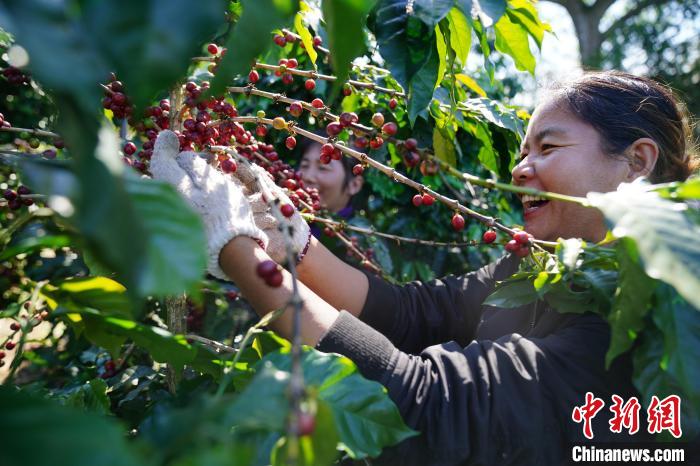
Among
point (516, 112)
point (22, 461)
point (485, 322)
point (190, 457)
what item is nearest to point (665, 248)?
point (190, 457)

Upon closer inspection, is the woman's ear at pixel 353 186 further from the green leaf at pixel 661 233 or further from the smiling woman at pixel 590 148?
the green leaf at pixel 661 233

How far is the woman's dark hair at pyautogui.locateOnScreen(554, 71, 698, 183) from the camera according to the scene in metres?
1.59

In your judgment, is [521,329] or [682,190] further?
[521,329]

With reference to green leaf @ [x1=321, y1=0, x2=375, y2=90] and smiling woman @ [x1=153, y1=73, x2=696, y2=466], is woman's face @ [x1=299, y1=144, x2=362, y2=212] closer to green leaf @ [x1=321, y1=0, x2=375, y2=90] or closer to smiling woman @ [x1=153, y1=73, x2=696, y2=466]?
smiling woman @ [x1=153, y1=73, x2=696, y2=466]

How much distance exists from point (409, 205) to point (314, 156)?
563 millimetres

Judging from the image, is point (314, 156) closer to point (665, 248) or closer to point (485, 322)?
point (485, 322)

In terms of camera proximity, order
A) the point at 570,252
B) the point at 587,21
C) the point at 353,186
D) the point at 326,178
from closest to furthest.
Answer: the point at 570,252 → the point at 326,178 → the point at 353,186 → the point at 587,21

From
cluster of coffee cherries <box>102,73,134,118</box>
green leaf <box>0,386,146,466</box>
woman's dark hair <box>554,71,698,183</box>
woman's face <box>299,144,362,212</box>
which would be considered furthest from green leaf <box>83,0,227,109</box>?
woman's face <box>299,144,362,212</box>

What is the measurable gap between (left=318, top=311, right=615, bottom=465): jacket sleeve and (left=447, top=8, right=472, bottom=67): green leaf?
55 cm

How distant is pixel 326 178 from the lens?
297 cm

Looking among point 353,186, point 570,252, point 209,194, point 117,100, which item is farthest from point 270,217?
point 353,186

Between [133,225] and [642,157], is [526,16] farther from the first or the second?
[133,225]

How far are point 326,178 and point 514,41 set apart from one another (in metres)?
1.78

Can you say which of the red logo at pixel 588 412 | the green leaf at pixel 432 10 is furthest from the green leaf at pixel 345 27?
the red logo at pixel 588 412
